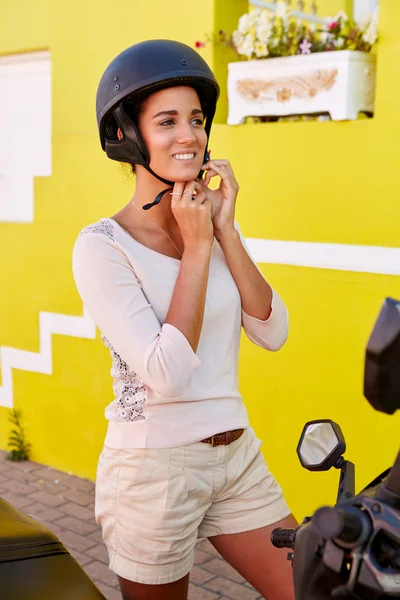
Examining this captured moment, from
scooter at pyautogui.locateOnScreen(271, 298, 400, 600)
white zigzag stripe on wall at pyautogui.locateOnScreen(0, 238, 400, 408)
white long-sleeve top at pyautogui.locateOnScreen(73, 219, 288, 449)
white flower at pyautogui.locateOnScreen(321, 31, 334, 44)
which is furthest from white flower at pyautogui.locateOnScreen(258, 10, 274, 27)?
scooter at pyautogui.locateOnScreen(271, 298, 400, 600)

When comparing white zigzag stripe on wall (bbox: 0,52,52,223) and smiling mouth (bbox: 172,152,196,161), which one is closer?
smiling mouth (bbox: 172,152,196,161)

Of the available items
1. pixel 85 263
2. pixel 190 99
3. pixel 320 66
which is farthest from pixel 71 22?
pixel 85 263

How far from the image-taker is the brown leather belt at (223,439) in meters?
2.38

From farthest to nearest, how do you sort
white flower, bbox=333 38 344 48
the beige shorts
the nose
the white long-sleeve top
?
white flower, bbox=333 38 344 48 → the nose → the beige shorts → the white long-sleeve top

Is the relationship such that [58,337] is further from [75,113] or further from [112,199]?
[75,113]

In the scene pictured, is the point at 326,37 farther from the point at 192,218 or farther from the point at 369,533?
the point at 369,533

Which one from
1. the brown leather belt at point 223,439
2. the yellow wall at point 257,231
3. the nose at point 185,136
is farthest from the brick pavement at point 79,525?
the nose at point 185,136

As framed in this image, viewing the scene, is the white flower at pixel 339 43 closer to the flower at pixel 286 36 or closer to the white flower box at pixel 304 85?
the flower at pixel 286 36

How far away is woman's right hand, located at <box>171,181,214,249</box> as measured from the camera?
238 centimetres

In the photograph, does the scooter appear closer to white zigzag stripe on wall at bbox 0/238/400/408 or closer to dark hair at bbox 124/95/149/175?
dark hair at bbox 124/95/149/175

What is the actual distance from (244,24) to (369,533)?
3.22 m

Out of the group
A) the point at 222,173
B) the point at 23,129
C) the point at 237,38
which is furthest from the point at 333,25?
the point at 23,129

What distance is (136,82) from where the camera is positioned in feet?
7.82

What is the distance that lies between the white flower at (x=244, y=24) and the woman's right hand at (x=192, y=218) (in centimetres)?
186
